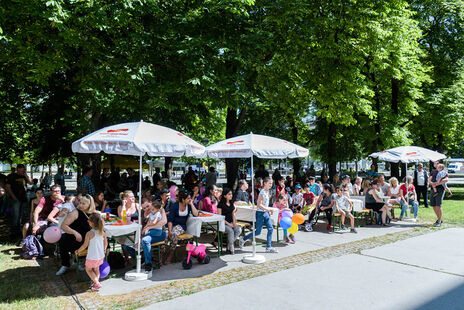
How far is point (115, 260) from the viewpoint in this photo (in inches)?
255

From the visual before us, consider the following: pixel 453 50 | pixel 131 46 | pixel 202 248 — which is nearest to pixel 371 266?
pixel 202 248

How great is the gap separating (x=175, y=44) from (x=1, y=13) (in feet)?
15.4

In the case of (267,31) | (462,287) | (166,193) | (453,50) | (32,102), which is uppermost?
(453,50)

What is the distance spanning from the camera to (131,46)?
1120 cm

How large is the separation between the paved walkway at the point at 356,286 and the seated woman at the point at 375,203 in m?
3.43

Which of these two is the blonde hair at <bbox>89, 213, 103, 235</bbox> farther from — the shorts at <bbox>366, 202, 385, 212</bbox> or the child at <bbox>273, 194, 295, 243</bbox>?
the shorts at <bbox>366, 202, 385, 212</bbox>

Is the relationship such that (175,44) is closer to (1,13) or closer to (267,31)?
(267,31)

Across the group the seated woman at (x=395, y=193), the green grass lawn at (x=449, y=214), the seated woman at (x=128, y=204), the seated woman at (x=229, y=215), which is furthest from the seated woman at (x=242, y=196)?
the green grass lawn at (x=449, y=214)

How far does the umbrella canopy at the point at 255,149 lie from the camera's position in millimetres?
6780

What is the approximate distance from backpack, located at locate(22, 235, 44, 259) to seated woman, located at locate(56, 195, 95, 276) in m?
1.42

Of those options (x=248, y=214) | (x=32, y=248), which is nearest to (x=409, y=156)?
(x=248, y=214)

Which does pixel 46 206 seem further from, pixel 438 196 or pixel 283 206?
pixel 438 196

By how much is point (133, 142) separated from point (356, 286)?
438 cm

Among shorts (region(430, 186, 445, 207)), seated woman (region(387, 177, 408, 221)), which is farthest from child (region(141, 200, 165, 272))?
shorts (region(430, 186, 445, 207))
